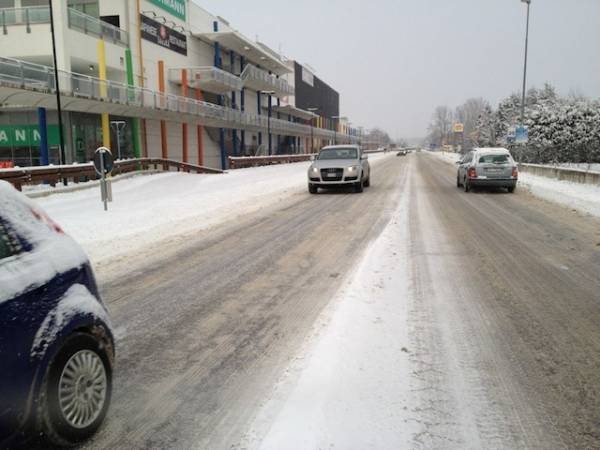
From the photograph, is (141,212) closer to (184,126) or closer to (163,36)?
(184,126)

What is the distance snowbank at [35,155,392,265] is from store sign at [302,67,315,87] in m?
78.9

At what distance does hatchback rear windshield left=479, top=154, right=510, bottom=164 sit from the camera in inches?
738

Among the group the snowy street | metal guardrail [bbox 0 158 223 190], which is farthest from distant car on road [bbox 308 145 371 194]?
metal guardrail [bbox 0 158 223 190]

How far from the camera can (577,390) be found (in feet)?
11.6

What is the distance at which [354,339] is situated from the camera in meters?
4.39

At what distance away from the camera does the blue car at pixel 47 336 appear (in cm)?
244

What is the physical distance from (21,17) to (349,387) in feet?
100

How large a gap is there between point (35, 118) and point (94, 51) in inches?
206

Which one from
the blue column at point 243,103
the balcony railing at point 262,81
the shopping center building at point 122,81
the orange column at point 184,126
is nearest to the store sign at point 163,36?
the shopping center building at point 122,81

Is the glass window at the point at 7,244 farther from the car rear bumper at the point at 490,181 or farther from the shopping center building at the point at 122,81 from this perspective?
the shopping center building at the point at 122,81

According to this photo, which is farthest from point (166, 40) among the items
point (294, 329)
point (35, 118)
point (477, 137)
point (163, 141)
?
point (477, 137)

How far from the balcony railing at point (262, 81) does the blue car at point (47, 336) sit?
51072 millimetres

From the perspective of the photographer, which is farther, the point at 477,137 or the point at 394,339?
the point at 477,137

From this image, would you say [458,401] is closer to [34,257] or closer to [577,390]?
[577,390]
